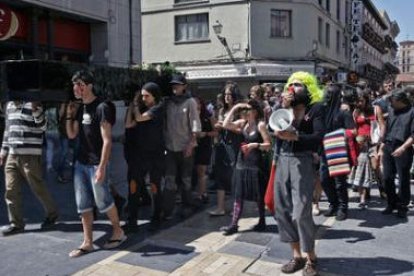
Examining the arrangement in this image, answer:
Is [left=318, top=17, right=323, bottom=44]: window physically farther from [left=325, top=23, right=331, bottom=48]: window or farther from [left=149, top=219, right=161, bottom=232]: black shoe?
[left=149, top=219, right=161, bottom=232]: black shoe

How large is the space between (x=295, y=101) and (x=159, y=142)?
6.44 ft

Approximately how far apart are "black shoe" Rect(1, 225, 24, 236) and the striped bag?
3.64 m

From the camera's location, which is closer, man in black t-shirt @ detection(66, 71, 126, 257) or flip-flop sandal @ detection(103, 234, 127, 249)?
man in black t-shirt @ detection(66, 71, 126, 257)

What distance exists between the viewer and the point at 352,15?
3544cm

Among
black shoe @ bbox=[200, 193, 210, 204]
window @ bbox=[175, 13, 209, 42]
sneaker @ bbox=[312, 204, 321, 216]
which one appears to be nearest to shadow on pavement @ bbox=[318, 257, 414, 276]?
sneaker @ bbox=[312, 204, 321, 216]

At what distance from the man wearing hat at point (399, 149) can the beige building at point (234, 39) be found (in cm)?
1864

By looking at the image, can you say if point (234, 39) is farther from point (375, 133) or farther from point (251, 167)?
point (251, 167)

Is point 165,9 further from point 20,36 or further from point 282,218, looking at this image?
point 282,218

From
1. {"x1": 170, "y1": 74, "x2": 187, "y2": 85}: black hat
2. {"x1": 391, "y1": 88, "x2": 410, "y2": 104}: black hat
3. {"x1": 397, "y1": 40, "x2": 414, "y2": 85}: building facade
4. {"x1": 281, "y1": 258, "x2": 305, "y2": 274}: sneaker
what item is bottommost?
{"x1": 281, "y1": 258, "x2": 305, "y2": 274}: sneaker

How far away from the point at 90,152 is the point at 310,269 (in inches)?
91.7

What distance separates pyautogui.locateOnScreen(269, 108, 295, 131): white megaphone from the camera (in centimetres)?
396

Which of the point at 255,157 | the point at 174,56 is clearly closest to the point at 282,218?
the point at 255,157

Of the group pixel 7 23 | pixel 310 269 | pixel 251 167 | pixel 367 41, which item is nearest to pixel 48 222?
pixel 251 167

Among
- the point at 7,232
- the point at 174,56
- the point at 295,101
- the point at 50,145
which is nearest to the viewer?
the point at 295,101
